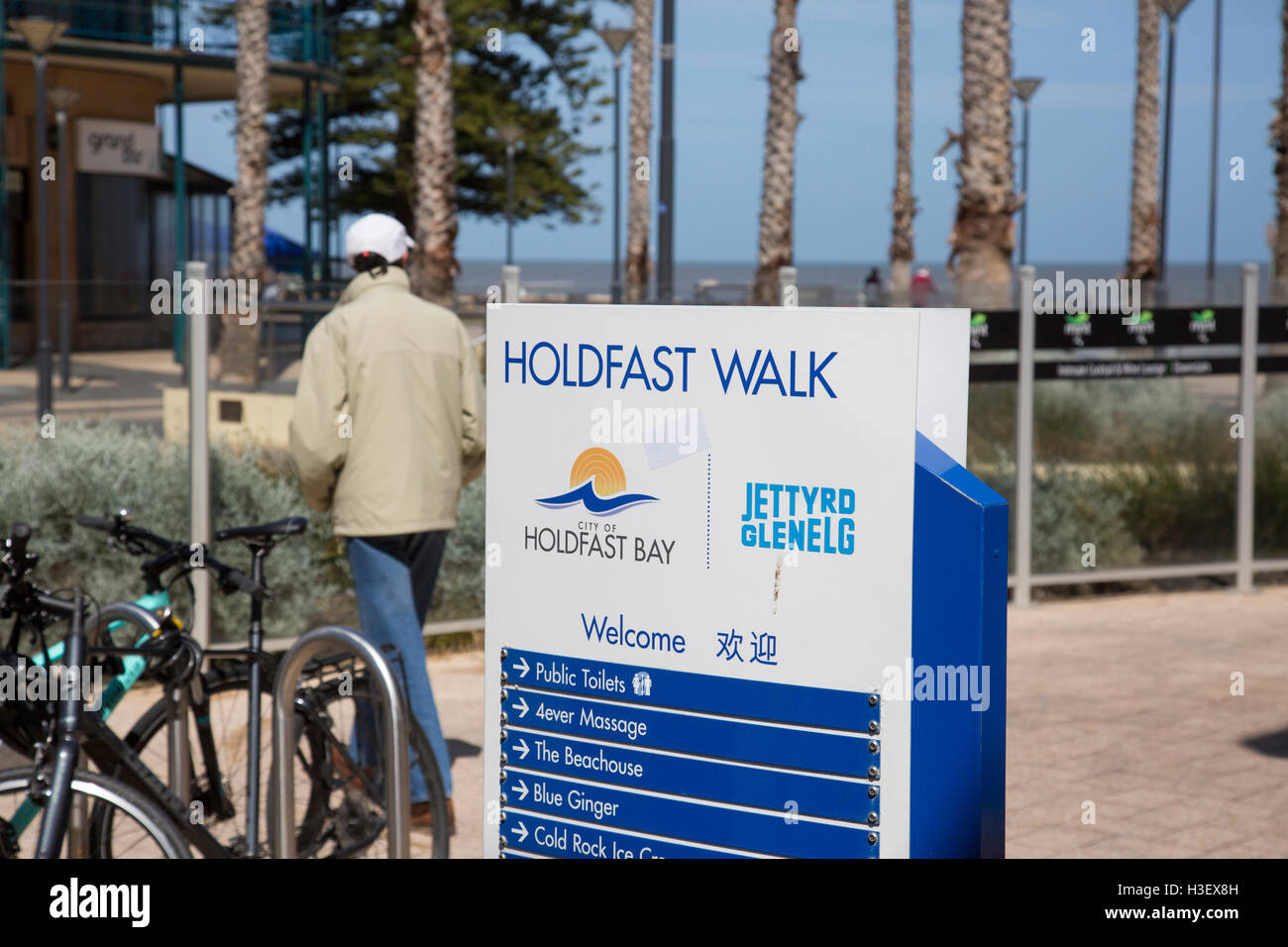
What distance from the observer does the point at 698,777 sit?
2590 millimetres

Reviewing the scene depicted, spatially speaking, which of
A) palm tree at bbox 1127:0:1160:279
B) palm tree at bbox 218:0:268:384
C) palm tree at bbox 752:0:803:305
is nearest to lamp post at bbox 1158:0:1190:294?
palm tree at bbox 1127:0:1160:279

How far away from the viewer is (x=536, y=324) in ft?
9.05

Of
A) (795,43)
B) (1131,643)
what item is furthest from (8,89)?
(1131,643)

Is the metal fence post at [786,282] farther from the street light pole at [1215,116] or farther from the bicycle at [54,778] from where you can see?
the street light pole at [1215,116]

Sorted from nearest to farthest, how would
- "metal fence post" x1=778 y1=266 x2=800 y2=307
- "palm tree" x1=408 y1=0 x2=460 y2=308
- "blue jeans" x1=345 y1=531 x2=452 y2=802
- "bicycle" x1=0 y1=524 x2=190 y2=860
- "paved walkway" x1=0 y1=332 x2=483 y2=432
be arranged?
"bicycle" x1=0 y1=524 x2=190 y2=860 → "blue jeans" x1=345 y1=531 x2=452 y2=802 → "paved walkway" x1=0 y1=332 x2=483 y2=432 → "metal fence post" x1=778 y1=266 x2=800 y2=307 → "palm tree" x1=408 y1=0 x2=460 y2=308

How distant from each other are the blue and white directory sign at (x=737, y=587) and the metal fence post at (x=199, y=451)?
190 inches

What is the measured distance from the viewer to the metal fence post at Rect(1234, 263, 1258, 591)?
10039 millimetres

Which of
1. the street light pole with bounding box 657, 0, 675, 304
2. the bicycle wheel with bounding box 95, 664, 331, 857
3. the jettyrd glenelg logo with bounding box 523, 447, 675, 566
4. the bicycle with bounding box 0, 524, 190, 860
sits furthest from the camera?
the street light pole with bounding box 657, 0, 675, 304

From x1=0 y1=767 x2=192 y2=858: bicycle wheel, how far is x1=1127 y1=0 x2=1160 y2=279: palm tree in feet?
84.8

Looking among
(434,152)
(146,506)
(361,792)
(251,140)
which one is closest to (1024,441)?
(146,506)

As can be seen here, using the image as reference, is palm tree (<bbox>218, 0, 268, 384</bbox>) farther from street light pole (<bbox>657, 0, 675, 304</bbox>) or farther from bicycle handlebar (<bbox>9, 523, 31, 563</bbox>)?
bicycle handlebar (<bbox>9, 523, 31, 563</bbox>)
